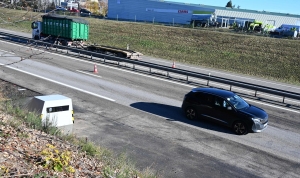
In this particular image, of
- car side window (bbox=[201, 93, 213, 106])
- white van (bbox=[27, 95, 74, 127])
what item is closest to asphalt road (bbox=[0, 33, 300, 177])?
white van (bbox=[27, 95, 74, 127])

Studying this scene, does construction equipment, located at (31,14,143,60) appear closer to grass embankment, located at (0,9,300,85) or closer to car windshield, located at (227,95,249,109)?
grass embankment, located at (0,9,300,85)

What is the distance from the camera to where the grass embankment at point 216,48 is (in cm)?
3497

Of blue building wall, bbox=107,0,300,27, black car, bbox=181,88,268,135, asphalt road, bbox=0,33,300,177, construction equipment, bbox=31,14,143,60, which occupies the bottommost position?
asphalt road, bbox=0,33,300,177

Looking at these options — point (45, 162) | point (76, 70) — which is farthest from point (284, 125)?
point (76, 70)

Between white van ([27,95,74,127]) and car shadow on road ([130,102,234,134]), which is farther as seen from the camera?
car shadow on road ([130,102,234,134])

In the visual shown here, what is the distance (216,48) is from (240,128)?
101ft

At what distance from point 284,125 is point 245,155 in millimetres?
4275

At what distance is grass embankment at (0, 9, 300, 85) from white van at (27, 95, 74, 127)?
1832 centimetres

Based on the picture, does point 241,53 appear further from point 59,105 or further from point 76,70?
point 59,105

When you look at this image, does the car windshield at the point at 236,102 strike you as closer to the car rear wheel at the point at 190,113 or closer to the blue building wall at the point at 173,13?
the car rear wheel at the point at 190,113

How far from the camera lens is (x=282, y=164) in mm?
11289

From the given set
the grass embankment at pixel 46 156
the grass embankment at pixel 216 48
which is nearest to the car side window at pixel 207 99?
the grass embankment at pixel 46 156

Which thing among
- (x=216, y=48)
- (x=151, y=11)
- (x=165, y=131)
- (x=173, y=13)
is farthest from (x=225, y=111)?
(x=151, y=11)

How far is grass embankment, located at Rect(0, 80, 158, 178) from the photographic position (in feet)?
→ 21.3
